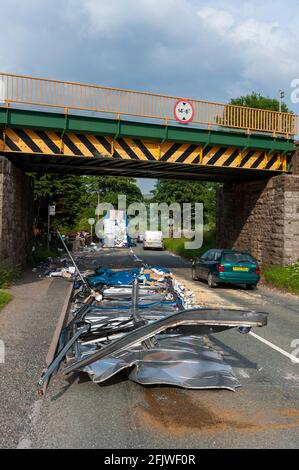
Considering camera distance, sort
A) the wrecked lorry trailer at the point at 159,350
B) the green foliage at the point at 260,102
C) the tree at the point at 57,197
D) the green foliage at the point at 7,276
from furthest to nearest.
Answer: the green foliage at the point at 260,102 < the tree at the point at 57,197 < the green foliage at the point at 7,276 < the wrecked lorry trailer at the point at 159,350

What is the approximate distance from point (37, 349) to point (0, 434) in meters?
2.99

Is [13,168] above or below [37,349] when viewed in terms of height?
above

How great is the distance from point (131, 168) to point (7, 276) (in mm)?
8712

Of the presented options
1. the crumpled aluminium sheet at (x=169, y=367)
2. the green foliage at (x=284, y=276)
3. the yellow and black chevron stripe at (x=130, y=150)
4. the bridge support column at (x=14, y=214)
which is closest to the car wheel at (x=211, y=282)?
the green foliage at (x=284, y=276)

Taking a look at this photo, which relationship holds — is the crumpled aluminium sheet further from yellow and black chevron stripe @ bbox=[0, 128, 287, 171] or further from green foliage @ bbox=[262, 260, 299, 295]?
yellow and black chevron stripe @ bbox=[0, 128, 287, 171]

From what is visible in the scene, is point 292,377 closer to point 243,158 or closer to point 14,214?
point 14,214

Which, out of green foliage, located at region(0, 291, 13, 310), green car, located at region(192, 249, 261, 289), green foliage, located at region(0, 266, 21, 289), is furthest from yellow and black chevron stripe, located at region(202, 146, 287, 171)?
green foliage, located at region(0, 291, 13, 310)

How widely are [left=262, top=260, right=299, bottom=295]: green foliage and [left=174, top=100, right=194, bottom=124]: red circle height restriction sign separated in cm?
679

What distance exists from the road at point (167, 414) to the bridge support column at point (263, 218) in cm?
1284

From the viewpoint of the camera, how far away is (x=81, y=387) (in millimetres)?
5637

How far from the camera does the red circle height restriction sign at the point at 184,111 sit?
17875 millimetres

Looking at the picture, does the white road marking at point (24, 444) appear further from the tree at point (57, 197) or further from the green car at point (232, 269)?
the tree at point (57, 197)

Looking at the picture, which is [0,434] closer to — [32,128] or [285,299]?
[285,299]
